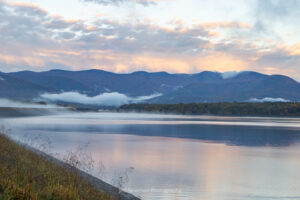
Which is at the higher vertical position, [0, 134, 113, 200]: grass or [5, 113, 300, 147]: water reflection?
[0, 134, 113, 200]: grass

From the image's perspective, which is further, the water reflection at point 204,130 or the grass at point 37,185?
the water reflection at point 204,130

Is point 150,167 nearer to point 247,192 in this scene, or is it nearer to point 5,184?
point 247,192

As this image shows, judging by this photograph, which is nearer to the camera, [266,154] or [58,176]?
[58,176]

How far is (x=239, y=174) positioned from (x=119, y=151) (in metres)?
15.2

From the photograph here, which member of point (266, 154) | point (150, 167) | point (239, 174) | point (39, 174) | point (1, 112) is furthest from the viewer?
point (1, 112)

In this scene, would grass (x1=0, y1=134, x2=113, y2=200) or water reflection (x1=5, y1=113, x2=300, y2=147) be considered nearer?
grass (x1=0, y1=134, x2=113, y2=200)

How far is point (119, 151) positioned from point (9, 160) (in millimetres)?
19074

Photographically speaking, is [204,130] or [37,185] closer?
[37,185]

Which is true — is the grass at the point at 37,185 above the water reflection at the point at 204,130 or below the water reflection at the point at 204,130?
above

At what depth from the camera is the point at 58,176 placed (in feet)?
54.9

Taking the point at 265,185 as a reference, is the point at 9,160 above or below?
above

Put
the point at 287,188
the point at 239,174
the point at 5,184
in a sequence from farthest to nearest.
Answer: the point at 239,174 → the point at 287,188 → the point at 5,184

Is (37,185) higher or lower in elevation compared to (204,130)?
higher

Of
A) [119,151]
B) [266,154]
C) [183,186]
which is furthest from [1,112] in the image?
[183,186]
